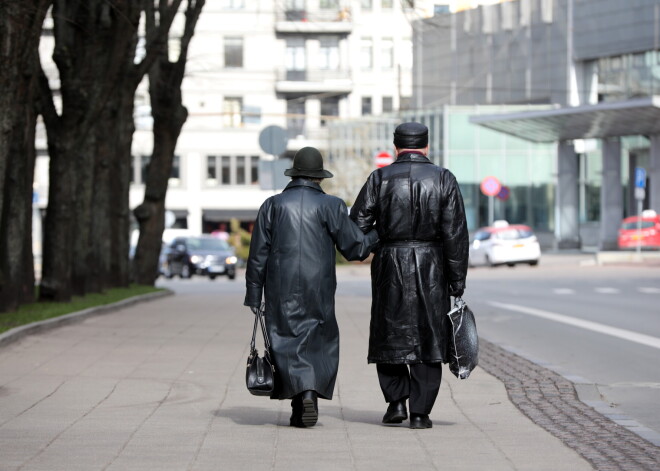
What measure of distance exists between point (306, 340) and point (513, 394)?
2.63 m

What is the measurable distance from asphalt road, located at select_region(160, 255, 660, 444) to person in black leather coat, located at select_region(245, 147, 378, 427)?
A: 6.46 feet

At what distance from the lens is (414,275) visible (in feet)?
29.5

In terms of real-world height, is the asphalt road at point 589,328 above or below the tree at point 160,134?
below

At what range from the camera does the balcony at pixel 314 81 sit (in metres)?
81.0

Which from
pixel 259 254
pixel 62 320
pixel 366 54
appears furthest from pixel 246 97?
pixel 259 254

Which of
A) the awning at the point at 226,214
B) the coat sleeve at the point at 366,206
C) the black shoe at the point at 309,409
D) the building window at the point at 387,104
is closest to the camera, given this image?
the black shoe at the point at 309,409

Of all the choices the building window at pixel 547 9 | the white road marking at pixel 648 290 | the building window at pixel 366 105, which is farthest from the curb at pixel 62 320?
the building window at pixel 366 105

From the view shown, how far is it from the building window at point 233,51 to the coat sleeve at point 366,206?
239ft

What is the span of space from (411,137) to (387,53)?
76978mm

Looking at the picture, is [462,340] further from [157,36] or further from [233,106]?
[233,106]

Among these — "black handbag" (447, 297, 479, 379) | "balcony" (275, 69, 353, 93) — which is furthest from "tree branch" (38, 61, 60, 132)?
"balcony" (275, 69, 353, 93)

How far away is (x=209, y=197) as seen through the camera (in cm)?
8000

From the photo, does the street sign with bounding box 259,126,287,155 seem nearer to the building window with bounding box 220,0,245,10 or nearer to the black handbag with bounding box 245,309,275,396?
the black handbag with bounding box 245,309,275,396

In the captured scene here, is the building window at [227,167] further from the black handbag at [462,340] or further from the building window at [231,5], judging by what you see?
the black handbag at [462,340]
